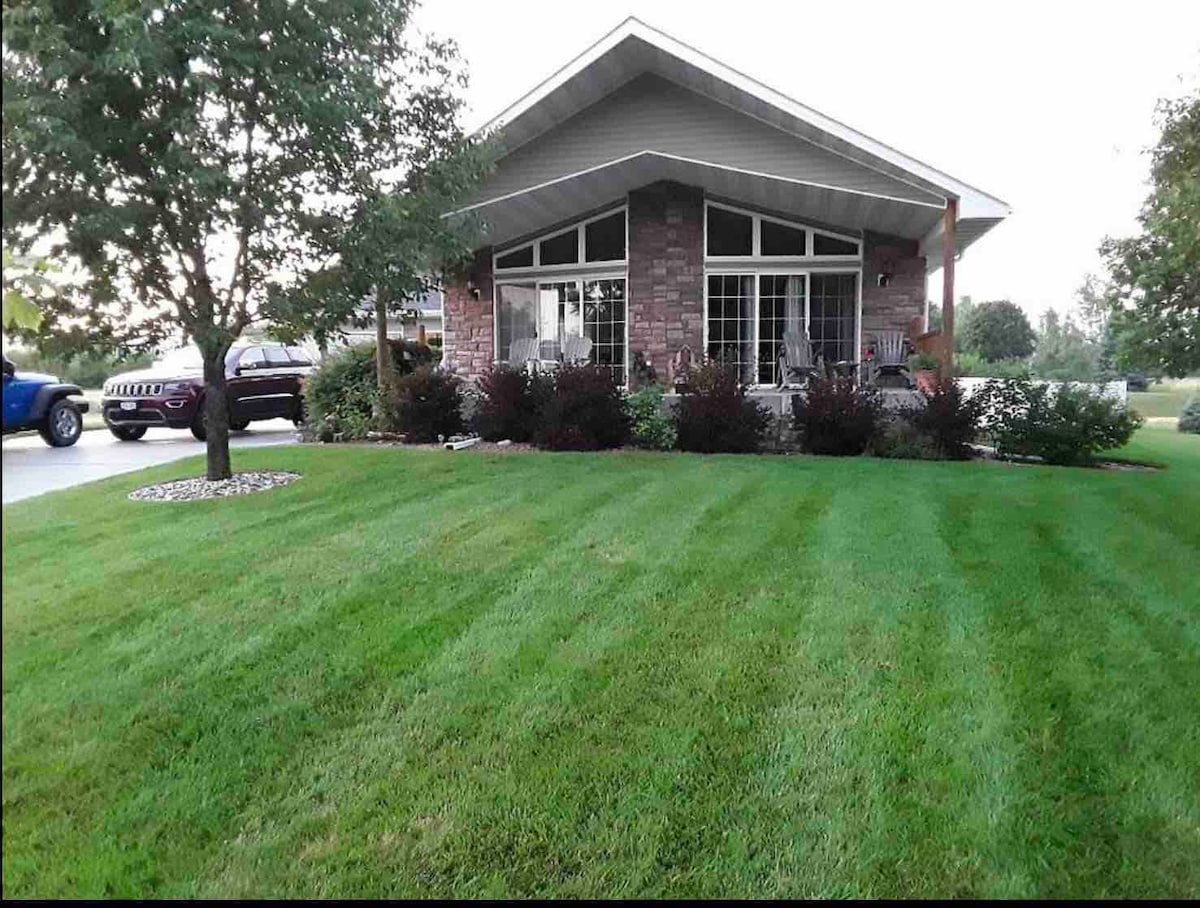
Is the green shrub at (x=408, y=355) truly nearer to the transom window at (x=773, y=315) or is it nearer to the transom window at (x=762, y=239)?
the transom window at (x=773, y=315)

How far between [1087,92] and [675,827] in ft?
18.2

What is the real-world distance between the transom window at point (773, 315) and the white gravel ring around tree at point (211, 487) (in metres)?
8.03

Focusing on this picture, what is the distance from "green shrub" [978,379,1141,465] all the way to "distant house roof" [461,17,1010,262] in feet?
8.22

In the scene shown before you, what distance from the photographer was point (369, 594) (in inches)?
162

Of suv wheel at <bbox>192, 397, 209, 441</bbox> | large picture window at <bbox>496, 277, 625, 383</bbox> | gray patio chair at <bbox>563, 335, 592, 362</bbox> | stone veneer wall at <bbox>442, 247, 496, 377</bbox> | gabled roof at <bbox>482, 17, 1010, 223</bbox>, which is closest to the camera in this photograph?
suv wheel at <bbox>192, 397, 209, 441</bbox>

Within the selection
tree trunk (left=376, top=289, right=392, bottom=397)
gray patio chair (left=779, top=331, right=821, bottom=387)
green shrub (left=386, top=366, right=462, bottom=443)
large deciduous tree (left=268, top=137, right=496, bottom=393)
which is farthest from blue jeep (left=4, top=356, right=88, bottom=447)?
gray patio chair (left=779, top=331, right=821, bottom=387)

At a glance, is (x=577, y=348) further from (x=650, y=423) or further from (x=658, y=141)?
(x=650, y=423)

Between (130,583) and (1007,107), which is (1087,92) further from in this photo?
(130,583)

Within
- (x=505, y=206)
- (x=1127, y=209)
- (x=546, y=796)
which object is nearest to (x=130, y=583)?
(x=546, y=796)

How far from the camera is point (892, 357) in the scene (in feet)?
40.8

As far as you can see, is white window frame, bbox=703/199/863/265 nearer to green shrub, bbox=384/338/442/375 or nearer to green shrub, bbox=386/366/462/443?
green shrub, bbox=384/338/442/375

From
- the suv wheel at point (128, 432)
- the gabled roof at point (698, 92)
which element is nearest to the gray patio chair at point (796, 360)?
the gabled roof at point (698, 92)

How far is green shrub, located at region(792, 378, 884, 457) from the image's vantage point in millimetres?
9656

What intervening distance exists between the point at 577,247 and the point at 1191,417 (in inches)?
637
